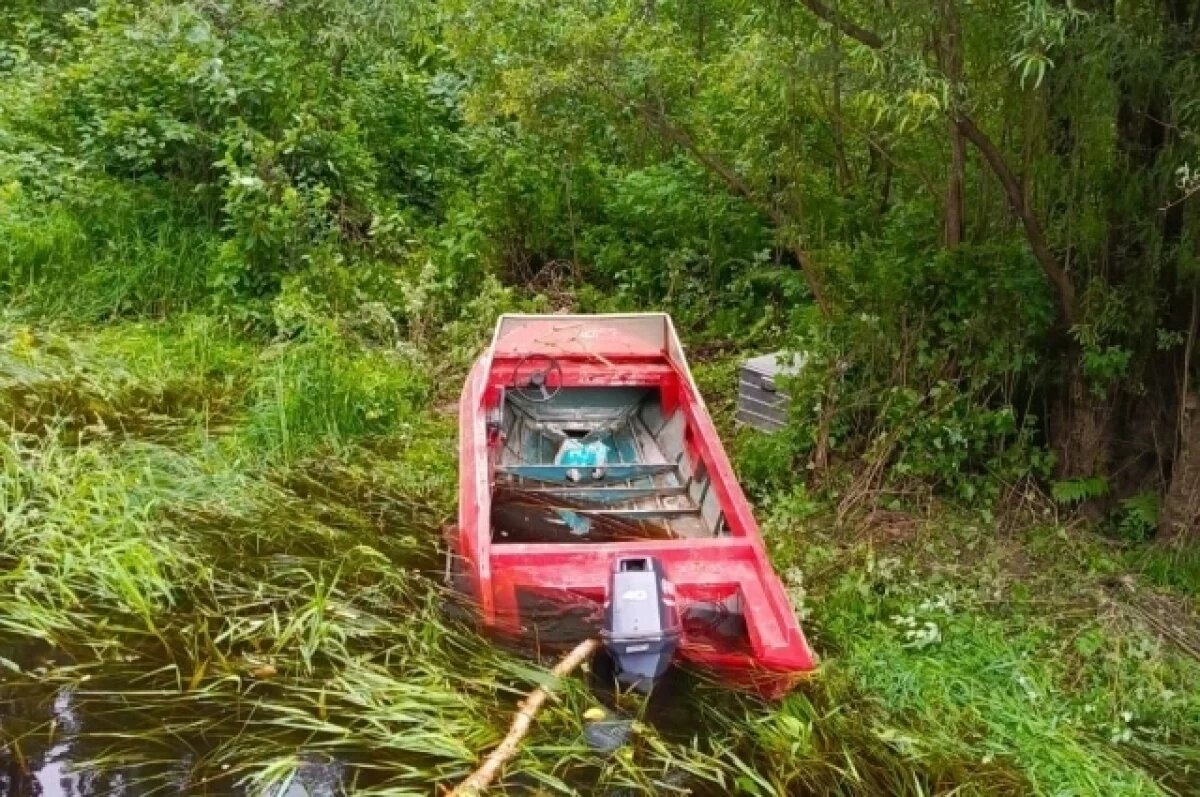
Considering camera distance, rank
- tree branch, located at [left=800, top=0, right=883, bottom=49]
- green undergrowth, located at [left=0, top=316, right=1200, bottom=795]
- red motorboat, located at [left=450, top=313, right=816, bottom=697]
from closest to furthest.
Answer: green undergrowth, located at [left=0, top=316, right=1200, bottom=795] < red motorboat, located at [left=450, top=313, right=816, bottom=697] < tree branch, located at [left=800, top=0, right=883, bottom=49]

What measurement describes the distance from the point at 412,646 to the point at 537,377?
219cm

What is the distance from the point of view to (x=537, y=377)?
6.24 meters

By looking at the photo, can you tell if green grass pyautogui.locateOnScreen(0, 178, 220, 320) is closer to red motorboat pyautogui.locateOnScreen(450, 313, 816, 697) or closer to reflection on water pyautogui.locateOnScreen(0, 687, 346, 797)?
red motorboat pyautogui.locateOnScreen(450, 313, 816, 697)

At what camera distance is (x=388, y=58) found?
1029 centimetres

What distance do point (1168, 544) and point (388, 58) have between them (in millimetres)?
7782

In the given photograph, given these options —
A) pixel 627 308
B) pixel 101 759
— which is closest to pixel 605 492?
pixel 101 759

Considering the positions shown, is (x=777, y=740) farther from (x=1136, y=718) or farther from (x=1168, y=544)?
(x=1168, y=544)

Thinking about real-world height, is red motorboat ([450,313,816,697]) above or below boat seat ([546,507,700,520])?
above

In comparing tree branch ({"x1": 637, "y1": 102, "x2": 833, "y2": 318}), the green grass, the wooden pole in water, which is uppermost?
tree branch ({"x1": 637, "y1": 102, "x2": 833, "y2": 318})

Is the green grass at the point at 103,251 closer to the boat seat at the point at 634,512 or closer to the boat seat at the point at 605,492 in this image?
the boat seat at the point at 605,492

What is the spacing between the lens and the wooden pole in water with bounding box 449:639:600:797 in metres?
3.47

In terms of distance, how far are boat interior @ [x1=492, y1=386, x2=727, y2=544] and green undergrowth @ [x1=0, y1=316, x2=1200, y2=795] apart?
0.38 meters

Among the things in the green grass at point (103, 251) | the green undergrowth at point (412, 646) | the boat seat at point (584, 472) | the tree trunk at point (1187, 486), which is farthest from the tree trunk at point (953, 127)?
the green grass at point (103, 251)

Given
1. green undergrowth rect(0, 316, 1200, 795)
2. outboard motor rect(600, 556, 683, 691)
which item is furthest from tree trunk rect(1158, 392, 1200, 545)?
outboard motor rect(600, 556, 683, 691)
